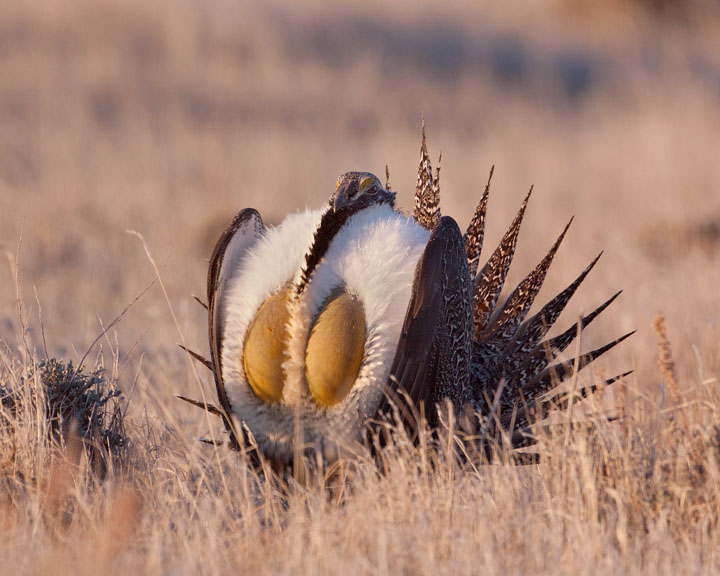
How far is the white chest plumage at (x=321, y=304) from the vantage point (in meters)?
2.49

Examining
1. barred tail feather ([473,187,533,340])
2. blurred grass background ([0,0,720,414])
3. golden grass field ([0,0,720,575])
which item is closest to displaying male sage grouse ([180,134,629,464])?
golden grass field ([0,0,720,575])

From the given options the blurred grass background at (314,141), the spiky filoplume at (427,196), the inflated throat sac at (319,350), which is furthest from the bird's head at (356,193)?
the blurred grass background at (314,141)

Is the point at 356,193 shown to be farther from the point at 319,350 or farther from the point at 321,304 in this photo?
the point at 319,350

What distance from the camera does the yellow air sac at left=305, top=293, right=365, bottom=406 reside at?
247 cm

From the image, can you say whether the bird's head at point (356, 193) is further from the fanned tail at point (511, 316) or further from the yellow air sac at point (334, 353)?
the fanned tail at point (511, 316)

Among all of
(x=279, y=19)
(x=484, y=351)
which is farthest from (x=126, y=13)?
(x=484, y=351)

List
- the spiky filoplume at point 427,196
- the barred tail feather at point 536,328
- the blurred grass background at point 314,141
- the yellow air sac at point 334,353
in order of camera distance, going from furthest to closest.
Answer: the blurred grass background at point 314,141 → the spiky filoplume at point 427,196 → the barred tail feather at point 536,328 → the yellow air sac at point 334,353

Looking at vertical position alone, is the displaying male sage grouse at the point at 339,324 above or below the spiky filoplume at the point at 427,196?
below

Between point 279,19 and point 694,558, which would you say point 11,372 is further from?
point 279,19

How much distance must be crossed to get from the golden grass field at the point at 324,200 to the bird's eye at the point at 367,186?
0.68m

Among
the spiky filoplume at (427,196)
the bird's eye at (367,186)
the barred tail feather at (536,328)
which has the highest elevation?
the spiky filoplume at (427,196)

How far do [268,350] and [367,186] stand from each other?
52cm

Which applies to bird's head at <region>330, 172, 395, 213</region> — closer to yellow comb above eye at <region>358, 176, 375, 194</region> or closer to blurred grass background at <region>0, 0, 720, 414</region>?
yellow comb above eye at <region>358, 176, 375, 194</region>

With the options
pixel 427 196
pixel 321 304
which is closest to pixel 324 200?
pixel 427 196
